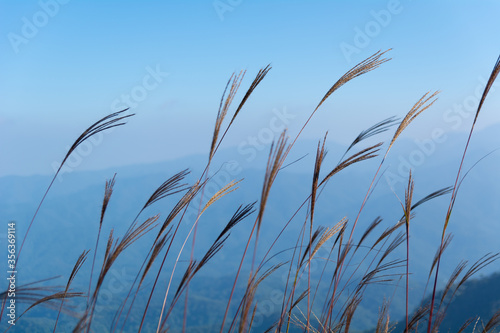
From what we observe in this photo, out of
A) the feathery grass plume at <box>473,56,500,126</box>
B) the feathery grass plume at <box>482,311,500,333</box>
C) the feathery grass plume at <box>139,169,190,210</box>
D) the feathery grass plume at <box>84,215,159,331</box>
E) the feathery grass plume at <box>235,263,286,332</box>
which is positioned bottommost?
the feathery grass plume at <box>482,311,500,333</box>

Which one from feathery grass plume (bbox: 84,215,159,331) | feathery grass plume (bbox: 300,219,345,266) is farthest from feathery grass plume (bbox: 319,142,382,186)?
feathery grass plume (bbox: 84,215,159,331)

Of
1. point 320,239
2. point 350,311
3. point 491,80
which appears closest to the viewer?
point 491,80

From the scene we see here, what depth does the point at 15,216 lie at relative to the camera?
633 feet

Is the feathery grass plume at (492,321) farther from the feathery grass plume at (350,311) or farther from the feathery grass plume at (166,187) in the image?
the feathery grass plume at (166,187)

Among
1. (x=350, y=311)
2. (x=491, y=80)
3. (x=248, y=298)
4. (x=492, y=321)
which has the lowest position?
(x=492, y=321)

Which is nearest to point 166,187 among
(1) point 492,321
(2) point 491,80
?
(2) point 491,80

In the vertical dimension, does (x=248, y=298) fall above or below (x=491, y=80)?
below

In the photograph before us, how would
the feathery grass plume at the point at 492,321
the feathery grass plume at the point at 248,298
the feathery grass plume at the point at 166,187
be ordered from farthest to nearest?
1. the feathery grass plume at the point at 492,321
2. the feathery grass plume at the point at 166,187
3. the feathery grass plume at the point at 248,298

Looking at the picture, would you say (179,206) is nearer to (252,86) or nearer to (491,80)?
(252,86)

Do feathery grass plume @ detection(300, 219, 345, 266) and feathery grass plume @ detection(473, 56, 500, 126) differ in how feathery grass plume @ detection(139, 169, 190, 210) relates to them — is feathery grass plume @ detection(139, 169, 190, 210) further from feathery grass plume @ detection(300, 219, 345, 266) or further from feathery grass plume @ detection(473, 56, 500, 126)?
feathery grass plume @ detection(473, 56, 500, 126)

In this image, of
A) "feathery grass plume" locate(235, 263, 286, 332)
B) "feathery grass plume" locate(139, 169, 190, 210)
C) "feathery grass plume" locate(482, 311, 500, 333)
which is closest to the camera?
"feathery grass plume" locate(235, 263, 286, 332)

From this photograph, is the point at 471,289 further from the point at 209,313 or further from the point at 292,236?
the point at 292,236

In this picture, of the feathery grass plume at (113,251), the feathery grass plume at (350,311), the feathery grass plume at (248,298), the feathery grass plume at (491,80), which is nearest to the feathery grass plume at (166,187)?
the feathery grass plume at (113,251)

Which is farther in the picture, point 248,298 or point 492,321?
point 492,321
